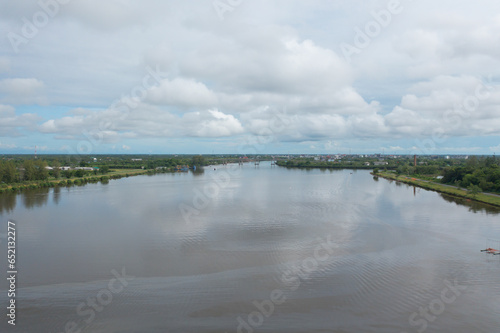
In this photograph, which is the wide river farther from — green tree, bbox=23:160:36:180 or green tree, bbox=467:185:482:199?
green tree, bbox=23:160:36:180

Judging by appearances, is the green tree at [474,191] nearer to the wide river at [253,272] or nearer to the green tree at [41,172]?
the wide river at [253,272]

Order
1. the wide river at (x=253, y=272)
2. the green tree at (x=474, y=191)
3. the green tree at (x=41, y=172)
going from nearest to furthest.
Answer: the wide river at (x=253, y=272), the green tree at (x=474, y=191), the green tree at (x=41, y=172)

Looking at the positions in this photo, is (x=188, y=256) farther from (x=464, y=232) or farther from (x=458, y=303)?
(x=464, y=232)

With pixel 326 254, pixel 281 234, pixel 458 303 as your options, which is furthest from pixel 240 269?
pixel 458 303

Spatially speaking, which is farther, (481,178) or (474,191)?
(481,178)

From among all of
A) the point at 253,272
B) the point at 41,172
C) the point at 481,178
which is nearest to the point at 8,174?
the point at 41,172

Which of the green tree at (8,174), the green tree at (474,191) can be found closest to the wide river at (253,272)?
the green tree at (474,191)

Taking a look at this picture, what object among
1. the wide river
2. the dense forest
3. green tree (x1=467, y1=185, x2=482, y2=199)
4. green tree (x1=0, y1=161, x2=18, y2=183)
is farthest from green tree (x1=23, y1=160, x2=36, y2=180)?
the dense forest

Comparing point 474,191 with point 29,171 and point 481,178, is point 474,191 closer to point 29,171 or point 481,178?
point 481,178
